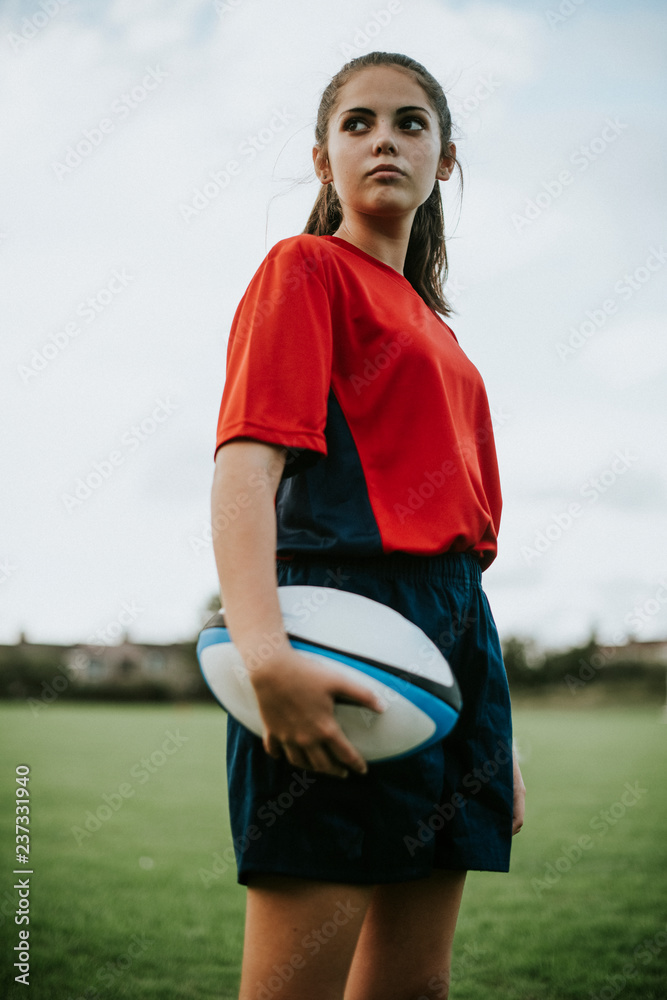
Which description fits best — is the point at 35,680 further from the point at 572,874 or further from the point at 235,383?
the point at 235,383

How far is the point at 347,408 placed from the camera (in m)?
1.23

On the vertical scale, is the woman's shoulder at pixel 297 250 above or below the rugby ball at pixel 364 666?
above

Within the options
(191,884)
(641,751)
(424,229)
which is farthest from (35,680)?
(424,229)

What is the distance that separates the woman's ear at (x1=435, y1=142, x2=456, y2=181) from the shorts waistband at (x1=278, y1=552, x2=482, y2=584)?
86cm

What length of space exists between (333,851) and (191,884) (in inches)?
132

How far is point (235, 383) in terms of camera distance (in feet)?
3.67

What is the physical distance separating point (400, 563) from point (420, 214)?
948 millimetres

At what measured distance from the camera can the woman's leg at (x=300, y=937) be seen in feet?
3.40

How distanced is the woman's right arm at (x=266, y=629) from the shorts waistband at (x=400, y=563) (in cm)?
19

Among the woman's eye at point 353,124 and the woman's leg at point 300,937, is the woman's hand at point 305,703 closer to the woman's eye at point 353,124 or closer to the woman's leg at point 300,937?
the woman's leg at point 300,937
